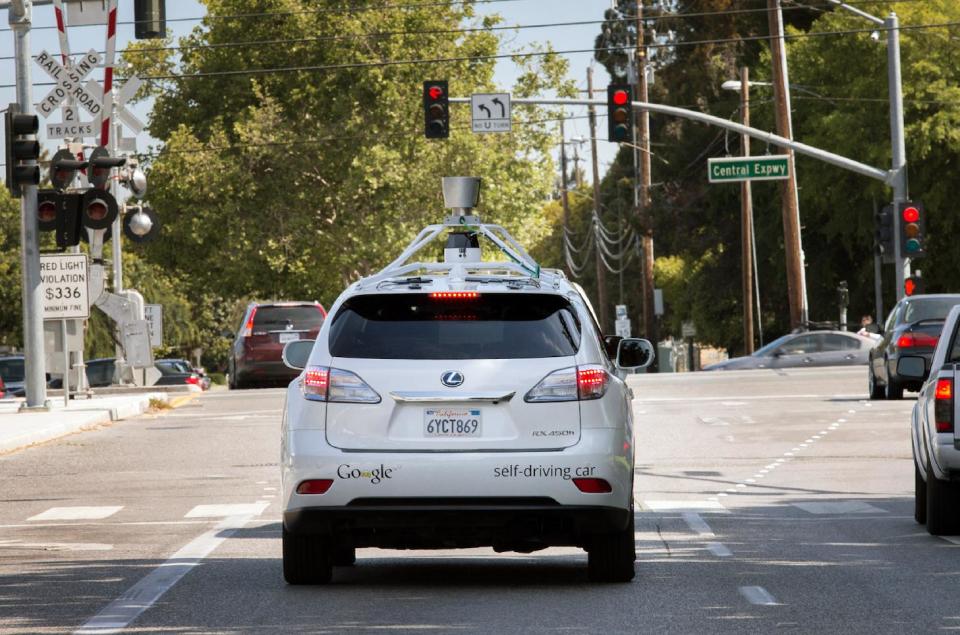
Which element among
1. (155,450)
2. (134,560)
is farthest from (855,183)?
(134,560)

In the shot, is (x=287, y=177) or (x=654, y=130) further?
(x=654, y=130)

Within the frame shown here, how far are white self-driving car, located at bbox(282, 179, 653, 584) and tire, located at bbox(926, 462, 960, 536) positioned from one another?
3531 millimetres

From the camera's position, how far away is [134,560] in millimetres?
12227

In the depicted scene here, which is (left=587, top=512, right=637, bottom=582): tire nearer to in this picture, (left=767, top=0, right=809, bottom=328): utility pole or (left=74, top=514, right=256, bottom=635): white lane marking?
(left=74, top=514, right=256, bottom=635): white lane marking

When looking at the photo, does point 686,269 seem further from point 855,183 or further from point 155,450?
point 155,450

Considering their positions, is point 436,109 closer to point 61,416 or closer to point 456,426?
point 61,416

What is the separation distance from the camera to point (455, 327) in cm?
1045

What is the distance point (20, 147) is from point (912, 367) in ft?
54.8

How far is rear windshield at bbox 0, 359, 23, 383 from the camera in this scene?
170ft

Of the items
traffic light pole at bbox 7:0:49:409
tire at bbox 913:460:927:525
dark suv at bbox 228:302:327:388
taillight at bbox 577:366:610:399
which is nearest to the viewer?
taillight at bbox 577:366:610:399

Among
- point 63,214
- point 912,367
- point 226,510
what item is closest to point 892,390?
point 63,214

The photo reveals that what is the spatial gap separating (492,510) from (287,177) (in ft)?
189

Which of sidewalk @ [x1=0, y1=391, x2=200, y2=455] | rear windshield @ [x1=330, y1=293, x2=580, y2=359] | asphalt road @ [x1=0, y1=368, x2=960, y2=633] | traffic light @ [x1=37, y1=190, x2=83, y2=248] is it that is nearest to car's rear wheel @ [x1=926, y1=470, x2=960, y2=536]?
asphalt road @ [x1=0, y1=368, x2=960, y2=633]

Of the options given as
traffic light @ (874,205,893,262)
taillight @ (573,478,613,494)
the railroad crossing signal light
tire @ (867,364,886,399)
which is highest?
the railroad crossing signal light
